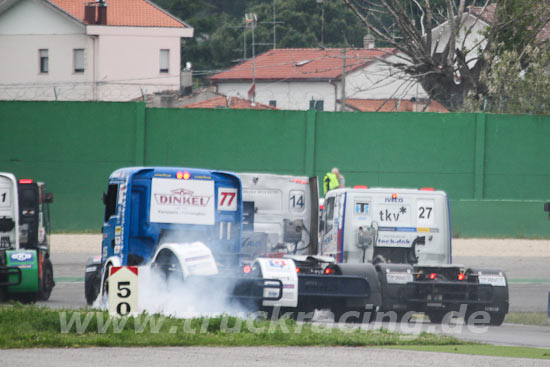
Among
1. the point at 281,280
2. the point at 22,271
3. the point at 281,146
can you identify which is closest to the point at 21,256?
the point at 22,271

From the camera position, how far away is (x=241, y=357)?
1030cm

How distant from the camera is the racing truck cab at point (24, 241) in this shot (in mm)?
16891

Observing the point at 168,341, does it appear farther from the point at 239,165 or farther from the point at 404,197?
the point at 239,165

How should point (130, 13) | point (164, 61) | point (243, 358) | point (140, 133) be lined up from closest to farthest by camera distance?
point (243, 358), point (140, 133), point (130, 13), point (164, 61)

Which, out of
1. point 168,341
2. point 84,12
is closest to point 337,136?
point 168,341

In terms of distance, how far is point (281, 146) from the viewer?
30094 mm

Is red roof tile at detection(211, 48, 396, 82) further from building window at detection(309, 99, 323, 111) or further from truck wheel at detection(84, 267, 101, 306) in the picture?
truck wheel at detection(84, 267, 101, 306)

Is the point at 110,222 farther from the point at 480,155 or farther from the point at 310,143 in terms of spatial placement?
the point at 480,155

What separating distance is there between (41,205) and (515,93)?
60.9 feet

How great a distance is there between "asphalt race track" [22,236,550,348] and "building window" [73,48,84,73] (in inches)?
1340

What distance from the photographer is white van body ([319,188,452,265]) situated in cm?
1773

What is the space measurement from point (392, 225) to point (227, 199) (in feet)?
11.4

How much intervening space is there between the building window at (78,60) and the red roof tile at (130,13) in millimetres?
1879

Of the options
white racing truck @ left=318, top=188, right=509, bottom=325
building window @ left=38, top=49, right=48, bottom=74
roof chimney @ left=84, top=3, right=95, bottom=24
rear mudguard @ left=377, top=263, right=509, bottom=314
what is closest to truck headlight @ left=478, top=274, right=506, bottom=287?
rear mudguard @ left=377, top=263, right=509, bottom=314
